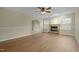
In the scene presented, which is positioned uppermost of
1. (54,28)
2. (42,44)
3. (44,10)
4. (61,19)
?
(44,10)

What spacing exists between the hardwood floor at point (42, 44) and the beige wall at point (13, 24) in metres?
0.08

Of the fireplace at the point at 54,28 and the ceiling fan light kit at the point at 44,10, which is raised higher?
the ceiling fan light kit at the point at 44,10

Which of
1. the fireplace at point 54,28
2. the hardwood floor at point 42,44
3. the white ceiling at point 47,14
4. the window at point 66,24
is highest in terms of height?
the white ceiling at point 47,14

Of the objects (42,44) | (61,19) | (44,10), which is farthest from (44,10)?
(42,44)

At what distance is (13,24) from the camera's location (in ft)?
4.83

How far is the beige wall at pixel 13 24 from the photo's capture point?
4.65ft

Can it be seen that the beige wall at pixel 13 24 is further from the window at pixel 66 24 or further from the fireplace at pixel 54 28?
the window at pixel 66 24

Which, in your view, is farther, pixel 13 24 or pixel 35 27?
pixel 35 27

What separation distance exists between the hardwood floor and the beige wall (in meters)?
0.08

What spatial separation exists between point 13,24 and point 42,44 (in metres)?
0.50

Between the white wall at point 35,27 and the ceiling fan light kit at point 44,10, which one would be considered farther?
the white wall at point 35,27

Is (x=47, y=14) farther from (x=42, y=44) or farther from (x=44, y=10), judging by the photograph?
(x=42, y=44)

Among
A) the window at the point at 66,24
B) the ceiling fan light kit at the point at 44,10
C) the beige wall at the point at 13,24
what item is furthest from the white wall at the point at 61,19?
the beige wall at the point at 13,24

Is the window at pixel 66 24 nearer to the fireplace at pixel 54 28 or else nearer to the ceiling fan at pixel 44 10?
the fireplace at pixel 54 28
